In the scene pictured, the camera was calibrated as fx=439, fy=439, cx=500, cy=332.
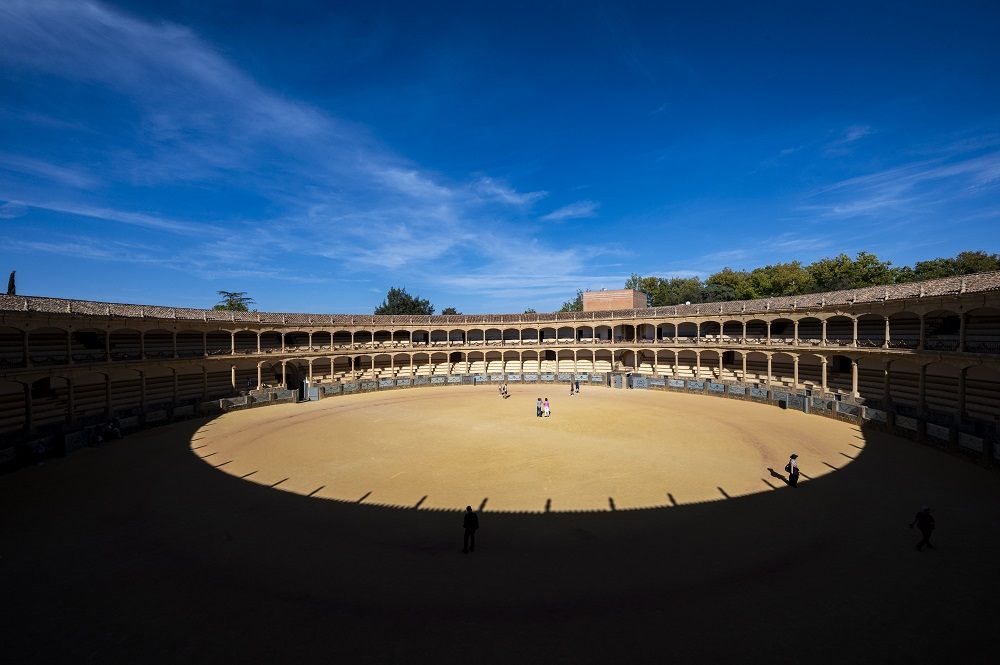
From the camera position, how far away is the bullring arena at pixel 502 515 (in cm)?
810

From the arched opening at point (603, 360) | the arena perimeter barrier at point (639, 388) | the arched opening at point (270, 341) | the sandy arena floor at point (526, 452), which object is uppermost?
the arched opening at point (270, 341)

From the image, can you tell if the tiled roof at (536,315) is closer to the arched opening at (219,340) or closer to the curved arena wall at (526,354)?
the curved arena wall at (526,354)

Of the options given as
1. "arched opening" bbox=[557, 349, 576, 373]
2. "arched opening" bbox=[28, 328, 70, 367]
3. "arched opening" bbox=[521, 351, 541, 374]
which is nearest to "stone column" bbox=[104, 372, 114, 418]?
"arched opening" bbox=[28, 328, 70, 367]

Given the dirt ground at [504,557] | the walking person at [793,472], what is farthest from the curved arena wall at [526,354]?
the walking person at [793,472]

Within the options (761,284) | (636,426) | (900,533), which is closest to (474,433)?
(636,426)

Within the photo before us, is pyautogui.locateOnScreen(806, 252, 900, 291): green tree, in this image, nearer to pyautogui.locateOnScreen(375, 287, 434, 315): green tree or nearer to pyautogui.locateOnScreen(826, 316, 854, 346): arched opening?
pyautogui.locateOnScreen(826, 316, 854, 346): arched opening

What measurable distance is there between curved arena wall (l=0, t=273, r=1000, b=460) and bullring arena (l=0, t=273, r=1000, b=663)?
0.82ft

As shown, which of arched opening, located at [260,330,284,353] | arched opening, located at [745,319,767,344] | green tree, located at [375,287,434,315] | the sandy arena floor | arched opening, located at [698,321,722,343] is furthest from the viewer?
green tree, located at [375,287,434,315]

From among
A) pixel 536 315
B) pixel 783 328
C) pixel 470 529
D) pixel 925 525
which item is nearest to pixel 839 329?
pixel 783 328

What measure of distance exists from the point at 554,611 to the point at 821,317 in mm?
35892

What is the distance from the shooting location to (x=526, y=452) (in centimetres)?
2000

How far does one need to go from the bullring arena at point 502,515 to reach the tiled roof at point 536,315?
0.88ft

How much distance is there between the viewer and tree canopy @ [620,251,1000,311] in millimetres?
60500

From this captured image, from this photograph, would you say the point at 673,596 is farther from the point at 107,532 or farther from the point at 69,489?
the point at 69,489
